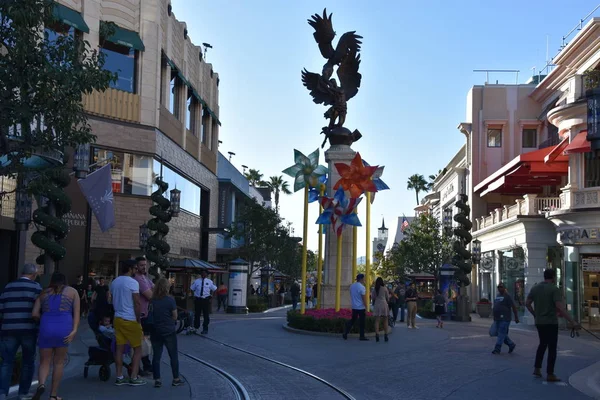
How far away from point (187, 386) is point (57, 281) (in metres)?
2.90

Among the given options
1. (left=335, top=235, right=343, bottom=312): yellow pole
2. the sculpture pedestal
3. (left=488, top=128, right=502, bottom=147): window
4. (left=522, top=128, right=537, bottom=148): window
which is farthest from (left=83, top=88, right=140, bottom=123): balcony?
(left=522, top=128, right=537, bottom=148): window

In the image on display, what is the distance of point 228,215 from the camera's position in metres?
64.1

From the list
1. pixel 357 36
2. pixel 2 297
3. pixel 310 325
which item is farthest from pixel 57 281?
pixel 357 36

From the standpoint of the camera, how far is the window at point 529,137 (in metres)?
45.8

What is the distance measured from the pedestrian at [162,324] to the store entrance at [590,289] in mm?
23104

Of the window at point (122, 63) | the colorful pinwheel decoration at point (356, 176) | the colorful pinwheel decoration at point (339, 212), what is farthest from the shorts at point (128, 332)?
the window at point (122, 63)

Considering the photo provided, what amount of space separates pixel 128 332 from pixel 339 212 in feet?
45.6

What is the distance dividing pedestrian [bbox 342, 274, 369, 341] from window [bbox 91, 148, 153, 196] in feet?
62.1

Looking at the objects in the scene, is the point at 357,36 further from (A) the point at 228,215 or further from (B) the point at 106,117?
(A) the point at 228,215

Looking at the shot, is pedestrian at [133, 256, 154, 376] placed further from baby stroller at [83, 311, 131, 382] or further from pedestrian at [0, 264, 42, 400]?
pedestrian at [0, 264, 42, 400]

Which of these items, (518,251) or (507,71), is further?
(507,71)

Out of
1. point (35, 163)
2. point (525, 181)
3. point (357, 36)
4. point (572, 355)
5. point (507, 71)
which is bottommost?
point (572, 355)

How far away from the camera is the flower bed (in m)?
22.0

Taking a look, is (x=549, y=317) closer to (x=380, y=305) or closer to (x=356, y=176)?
(x=380, y=305)
